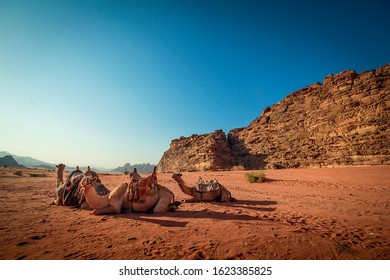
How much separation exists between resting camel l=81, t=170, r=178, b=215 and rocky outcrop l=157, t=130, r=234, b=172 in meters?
40.8

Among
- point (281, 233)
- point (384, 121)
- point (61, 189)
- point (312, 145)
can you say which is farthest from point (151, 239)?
point (312, 145)

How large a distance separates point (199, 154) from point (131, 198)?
4783 cm

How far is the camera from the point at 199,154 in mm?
53531

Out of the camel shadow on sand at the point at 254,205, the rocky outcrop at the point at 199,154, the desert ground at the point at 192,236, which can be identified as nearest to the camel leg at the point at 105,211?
the desert ground at the point at 192,236

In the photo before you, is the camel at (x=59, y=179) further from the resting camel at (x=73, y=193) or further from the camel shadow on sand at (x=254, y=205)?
the camel shadow on sand at (x=254, y=205)

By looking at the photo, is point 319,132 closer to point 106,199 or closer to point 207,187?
point 207,187

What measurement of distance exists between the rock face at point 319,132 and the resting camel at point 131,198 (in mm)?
33101

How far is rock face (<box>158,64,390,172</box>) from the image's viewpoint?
1191 inches

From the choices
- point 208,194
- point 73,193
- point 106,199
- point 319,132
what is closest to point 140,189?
point 106,199

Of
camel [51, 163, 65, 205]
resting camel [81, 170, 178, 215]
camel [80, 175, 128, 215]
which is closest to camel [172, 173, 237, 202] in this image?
resting camel [81, 170, 178, 215]

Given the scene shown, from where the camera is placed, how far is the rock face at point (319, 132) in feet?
99.2

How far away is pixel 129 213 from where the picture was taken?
5.93m
